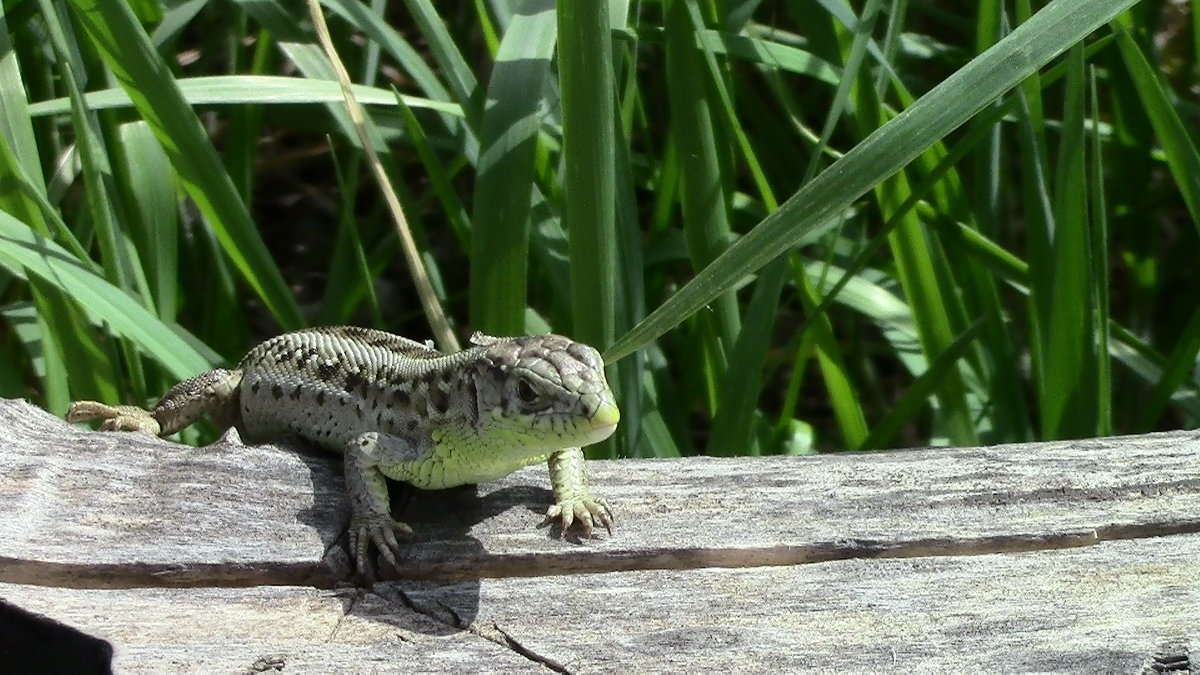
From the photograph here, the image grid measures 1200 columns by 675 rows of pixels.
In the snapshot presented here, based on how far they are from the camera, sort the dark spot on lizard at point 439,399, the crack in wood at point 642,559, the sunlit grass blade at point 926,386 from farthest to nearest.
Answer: the sunlit grass blade at point 926,386 < the dark spot on lizard at point 439,399 < the crack in wood at point 642,559

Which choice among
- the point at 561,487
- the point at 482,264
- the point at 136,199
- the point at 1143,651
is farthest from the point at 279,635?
the point at 136,199

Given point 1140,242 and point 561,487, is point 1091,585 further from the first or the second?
point 1140,242

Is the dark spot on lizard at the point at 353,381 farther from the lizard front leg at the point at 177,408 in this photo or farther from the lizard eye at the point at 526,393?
the lizard eye at the point at 526,393

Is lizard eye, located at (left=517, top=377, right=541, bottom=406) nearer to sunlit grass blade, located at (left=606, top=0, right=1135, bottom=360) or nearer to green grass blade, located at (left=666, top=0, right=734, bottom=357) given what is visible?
sunlit grass blade, located at (left=606, top=0, right=1135, bottom=360)

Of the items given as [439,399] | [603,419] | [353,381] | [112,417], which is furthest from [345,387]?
[603,419]

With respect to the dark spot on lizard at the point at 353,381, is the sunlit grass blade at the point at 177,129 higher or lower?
higher

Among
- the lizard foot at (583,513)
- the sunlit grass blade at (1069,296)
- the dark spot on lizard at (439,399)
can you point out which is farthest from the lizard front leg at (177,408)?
the sunlit grass blade at (1069,296)

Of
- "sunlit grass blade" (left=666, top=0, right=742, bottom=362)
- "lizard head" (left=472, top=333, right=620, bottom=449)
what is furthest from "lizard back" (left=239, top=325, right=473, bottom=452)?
"sunlit grass blade" (left=666, top=0, right=742, bottom=362)
